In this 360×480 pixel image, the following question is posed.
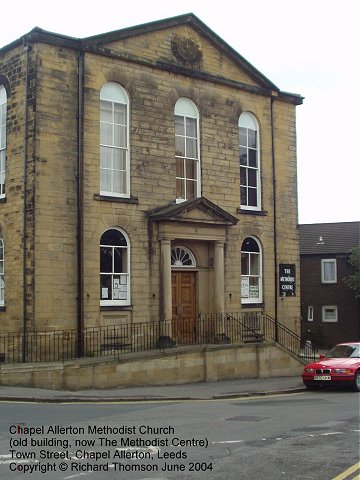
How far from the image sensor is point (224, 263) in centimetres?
2330

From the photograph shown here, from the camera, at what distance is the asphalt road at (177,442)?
28.3ft

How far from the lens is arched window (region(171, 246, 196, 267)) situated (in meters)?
22.7

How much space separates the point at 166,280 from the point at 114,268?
65.6 inches

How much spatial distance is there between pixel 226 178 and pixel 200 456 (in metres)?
15.3

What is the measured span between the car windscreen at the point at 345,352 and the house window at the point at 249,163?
6.53 m

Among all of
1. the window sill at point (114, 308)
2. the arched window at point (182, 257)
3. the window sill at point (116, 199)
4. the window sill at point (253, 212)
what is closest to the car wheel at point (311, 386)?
the window sill at point (114, 308)

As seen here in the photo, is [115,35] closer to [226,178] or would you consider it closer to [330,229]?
[226,178]

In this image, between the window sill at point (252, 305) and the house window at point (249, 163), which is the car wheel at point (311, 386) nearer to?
the window sill at point (252, 305)

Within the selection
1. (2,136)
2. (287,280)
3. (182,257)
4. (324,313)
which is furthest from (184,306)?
(324,313)

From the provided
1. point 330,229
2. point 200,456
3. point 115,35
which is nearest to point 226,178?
point 115,35

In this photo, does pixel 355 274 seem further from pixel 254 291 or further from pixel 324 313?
pixel 254 291

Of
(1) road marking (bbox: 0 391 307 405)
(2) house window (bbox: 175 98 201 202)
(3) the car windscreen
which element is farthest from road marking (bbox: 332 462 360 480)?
(2) house window (bbox: 175 98 201 202)

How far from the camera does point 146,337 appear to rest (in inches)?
832

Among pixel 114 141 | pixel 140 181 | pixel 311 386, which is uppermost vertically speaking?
pixel 114 141
